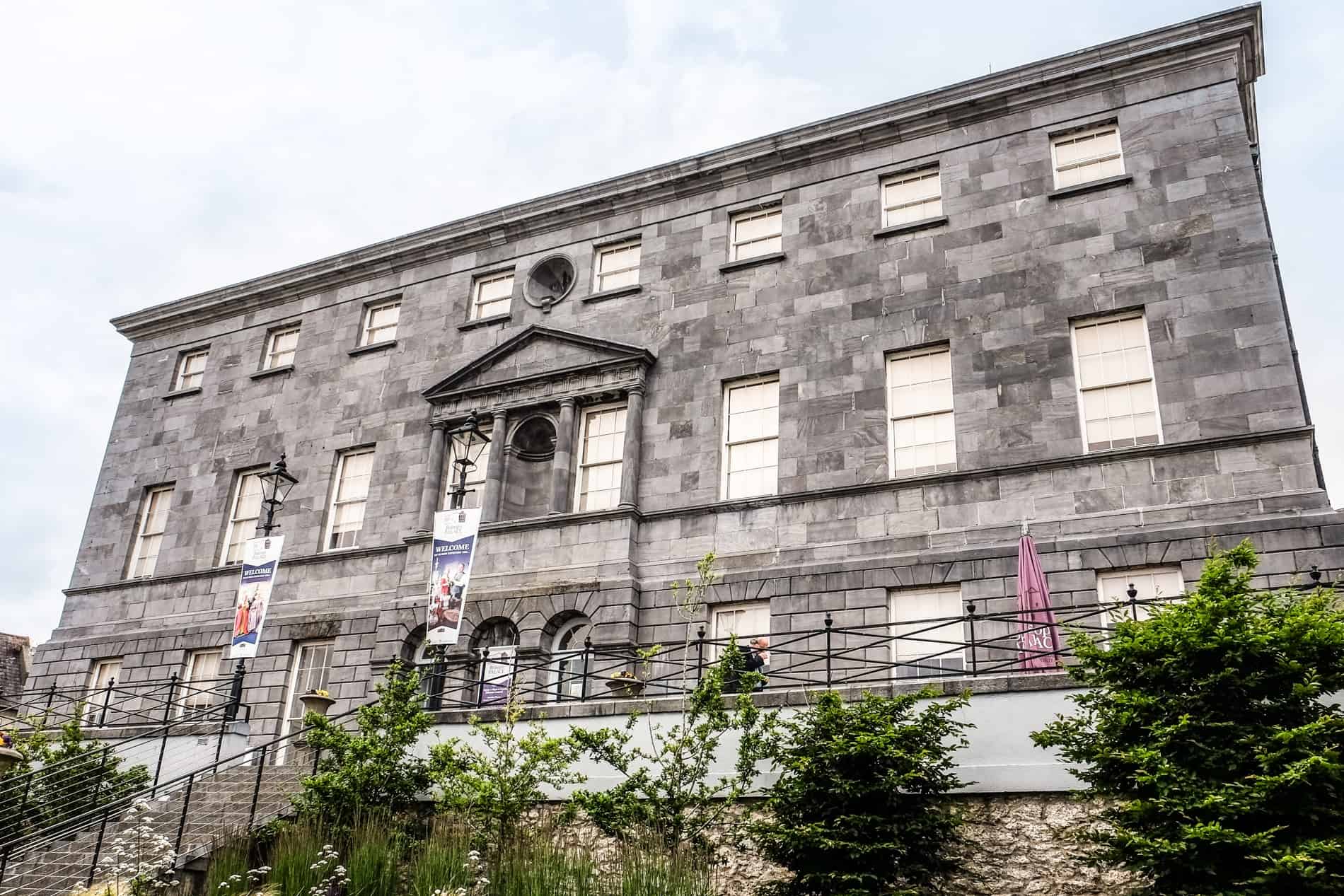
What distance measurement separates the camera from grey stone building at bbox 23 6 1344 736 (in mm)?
17922

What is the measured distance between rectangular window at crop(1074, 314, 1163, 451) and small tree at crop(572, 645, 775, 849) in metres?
8.12

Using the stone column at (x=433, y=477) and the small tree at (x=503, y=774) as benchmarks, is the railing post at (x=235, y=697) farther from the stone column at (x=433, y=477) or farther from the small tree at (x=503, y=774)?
the small tree at (x=503, y=774)

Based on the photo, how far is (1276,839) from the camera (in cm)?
914

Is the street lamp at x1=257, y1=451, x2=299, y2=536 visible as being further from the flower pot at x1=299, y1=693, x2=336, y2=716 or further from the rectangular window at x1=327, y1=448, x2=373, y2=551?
the flower pot at x1=299, y1=693, x2=336, y2=716

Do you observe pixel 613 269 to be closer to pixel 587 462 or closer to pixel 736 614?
pixel 587 462

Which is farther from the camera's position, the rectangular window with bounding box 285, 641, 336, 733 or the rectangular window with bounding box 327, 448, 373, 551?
the rectangular window with bounding box 327, 448, 373, 551

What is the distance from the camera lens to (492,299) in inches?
1031

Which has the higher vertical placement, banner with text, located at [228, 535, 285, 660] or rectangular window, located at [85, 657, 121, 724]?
banner with text, located at [228, 535, 285, 660]

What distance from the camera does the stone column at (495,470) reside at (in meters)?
22.8

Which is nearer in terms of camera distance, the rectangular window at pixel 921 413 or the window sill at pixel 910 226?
the rectangular window at pixel 921 413

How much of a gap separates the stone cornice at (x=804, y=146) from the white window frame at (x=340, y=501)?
197 inches

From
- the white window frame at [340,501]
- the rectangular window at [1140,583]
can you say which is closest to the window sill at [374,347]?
the white window frame at [340,501]

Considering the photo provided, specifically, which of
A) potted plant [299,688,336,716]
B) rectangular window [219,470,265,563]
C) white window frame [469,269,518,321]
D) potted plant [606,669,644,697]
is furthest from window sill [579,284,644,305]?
potted plant [299,688,336,716]

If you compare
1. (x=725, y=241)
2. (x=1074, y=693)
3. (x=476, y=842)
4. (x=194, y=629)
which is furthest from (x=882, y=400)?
(x=194, y=629)
